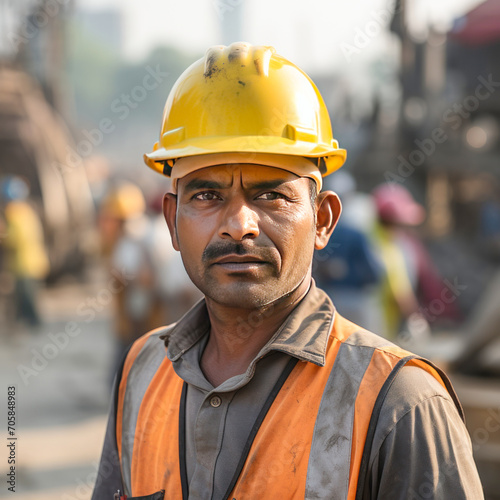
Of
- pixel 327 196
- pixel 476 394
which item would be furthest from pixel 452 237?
pixel 327 196

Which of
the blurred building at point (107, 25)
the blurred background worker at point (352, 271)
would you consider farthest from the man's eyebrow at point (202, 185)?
the blurred building at point (107, 25)

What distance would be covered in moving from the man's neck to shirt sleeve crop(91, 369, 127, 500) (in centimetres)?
36

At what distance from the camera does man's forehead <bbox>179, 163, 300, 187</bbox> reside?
5.45 feet

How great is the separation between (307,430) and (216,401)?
25cm

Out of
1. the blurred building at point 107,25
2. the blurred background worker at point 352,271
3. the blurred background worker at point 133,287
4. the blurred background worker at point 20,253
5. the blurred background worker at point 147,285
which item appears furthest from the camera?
the blurred building at point 107,25

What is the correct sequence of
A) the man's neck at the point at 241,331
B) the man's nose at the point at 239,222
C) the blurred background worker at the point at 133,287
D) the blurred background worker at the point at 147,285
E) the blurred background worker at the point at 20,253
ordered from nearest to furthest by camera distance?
the man's nose at the point at 239,222, the man's neck at the point at 241,331, the blurred background worker at the point at 147,285, the blurred background worker at the point at 133,287, the blurred background worker at the point at 20,253

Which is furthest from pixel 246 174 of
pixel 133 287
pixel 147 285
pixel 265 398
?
pixel 133 287

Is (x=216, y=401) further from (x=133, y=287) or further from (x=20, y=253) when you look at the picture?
(x=20, y=253)

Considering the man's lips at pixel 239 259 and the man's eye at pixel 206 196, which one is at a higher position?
the man's eye at pixel 206 196

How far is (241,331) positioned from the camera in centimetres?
180

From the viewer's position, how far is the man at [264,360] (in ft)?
4.80

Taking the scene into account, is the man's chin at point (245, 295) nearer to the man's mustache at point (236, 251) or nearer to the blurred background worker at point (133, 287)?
the man's mustache at point (236, 251)

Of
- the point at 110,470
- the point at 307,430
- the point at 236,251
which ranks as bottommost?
the point at 110,470

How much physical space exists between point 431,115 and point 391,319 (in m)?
12.6
